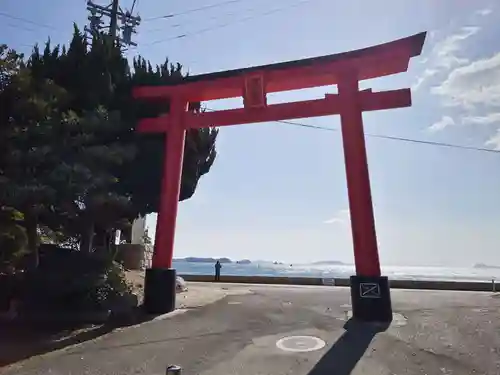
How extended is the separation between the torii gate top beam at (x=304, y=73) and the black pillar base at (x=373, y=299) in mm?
4290

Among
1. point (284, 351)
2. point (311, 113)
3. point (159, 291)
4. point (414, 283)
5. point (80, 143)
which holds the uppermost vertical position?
point (311, 113)

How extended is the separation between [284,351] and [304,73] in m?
5.87

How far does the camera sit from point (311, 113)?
9219 millimetres

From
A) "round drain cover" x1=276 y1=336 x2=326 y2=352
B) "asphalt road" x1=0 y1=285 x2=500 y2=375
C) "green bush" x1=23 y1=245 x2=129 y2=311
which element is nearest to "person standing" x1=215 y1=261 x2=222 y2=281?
"asphalt road" x1=0 y1=285 x2=500 y2=375

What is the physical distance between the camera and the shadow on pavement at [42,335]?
20.7 feet

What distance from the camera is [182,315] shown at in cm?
910

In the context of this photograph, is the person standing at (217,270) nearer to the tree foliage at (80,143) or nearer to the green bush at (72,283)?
the tree foliage at (80,143)

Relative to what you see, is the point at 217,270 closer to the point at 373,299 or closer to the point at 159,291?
the point at 159,291

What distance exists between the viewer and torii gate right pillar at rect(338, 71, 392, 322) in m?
8.11

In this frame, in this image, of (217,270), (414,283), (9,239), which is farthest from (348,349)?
(217,270)

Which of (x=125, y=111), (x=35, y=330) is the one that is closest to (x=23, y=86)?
(x=125, y=111)

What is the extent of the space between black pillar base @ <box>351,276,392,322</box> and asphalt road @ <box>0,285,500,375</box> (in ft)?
1.03

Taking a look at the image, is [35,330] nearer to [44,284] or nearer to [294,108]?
[44,284]

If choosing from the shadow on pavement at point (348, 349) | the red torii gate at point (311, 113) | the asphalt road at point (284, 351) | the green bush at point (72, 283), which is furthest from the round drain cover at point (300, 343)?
the green bush at point (72, 283)
